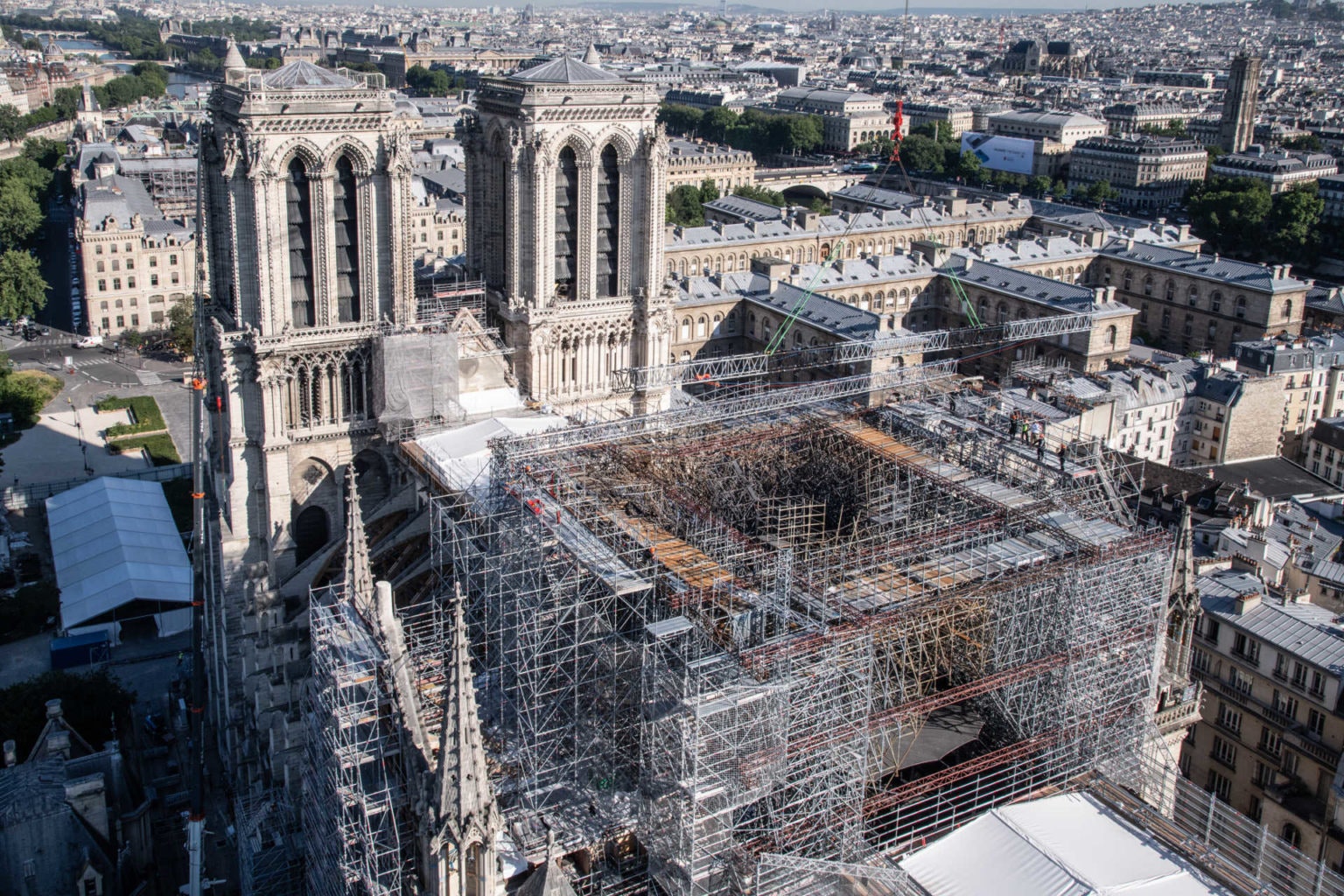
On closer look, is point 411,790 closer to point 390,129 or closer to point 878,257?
point 390,129

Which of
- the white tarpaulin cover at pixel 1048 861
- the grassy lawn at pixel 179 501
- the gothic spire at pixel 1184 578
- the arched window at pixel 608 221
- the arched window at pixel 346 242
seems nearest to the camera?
the white tarpaulin cover at pixel 1048 861

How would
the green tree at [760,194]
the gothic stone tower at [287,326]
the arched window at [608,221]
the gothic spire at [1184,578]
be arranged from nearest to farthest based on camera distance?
the gothic spire at [1184,578]
the gothic stone tower at [287,326]
the arched window at [608,221]
the green tree at [760,194]

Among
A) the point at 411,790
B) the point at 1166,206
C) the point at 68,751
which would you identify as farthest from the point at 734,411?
the point at 1166,206

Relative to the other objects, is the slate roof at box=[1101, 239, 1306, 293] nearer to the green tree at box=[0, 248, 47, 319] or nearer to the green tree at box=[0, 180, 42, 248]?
the green tree at box=[0, 248, 47, 319]

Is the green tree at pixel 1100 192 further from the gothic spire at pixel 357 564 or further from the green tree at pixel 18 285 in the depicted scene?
the gothic spire at pixel 357 564

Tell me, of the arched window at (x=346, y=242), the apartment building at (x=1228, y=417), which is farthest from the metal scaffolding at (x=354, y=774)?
the apartment building at (x=1228, y=417)

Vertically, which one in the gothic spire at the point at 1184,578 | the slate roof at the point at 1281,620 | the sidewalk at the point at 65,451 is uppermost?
the gothic spire at the point at 1184,578

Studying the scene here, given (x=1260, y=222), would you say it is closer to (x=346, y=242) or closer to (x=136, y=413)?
(x=136, y=413)
